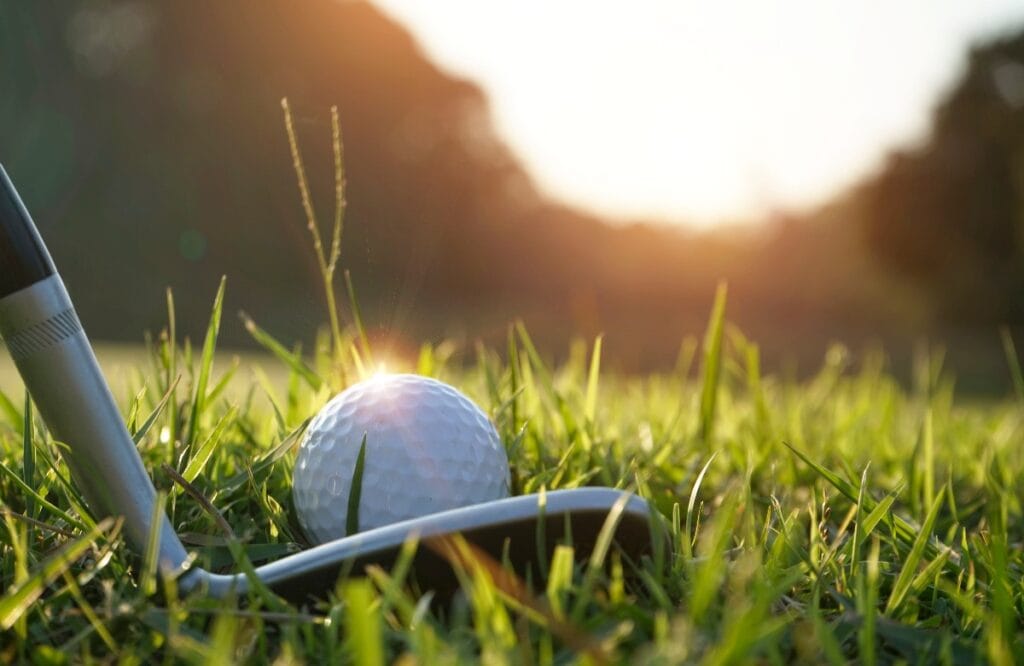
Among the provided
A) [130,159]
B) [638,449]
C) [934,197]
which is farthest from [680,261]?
[638,449]

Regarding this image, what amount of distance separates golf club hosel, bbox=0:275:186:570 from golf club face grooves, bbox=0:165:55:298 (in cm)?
1

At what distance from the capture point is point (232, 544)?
47.7 inches

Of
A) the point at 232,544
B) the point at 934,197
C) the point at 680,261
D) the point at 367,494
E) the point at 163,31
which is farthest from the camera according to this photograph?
the point at 163,31

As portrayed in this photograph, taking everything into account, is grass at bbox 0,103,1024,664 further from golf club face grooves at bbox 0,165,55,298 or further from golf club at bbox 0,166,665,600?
golf club face grooves at bbox 0,165,55,298

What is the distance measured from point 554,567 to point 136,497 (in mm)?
567

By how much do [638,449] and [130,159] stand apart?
25517 millimetres

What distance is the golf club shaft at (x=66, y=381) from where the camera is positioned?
1184 mm

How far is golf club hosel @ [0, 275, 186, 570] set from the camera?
1.19 metres

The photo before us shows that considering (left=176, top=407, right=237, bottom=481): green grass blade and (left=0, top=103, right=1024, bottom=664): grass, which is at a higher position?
(left=176, top=407, right=237, bottom=481): green grass blade

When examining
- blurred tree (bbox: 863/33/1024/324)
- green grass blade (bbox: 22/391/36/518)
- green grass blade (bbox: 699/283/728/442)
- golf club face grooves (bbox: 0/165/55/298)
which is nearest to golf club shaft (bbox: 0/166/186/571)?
golf club face grooves (bbox: 0/165/55/298)

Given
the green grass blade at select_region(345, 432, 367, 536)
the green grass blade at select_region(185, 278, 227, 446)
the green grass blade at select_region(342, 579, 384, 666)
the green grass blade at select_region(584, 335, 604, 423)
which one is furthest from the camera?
the green grass blade at select_region(584, 335, 604, 423)

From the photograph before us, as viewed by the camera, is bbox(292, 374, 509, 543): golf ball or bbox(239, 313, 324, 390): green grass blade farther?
bbox(239, 313, 324, 390): green grass blade

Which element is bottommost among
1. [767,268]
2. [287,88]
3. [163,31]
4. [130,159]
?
Result: [767,268]

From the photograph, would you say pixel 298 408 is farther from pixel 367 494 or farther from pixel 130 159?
pixel 130 159
